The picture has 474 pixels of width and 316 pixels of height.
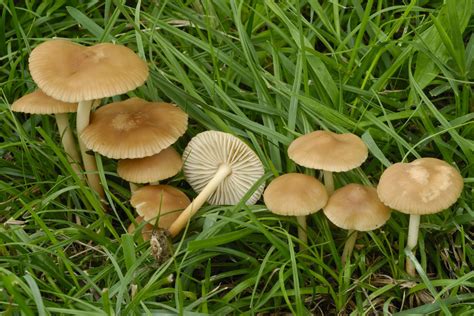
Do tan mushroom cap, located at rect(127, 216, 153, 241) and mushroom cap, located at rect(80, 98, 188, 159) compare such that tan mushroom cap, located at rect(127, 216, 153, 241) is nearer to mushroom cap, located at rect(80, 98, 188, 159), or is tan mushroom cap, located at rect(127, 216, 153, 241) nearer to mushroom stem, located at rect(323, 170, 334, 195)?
mushroom cap, located at rect(80, 98, 188, 159)

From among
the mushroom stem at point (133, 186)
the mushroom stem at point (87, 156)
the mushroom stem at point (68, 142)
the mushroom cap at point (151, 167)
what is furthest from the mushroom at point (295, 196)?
the mushroom stem at point (68, 142)

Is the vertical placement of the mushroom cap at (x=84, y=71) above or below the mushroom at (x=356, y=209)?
above

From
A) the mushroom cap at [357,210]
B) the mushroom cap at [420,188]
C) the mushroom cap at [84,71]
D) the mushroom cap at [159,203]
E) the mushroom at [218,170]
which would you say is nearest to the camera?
the mushroom cap at [420,188]

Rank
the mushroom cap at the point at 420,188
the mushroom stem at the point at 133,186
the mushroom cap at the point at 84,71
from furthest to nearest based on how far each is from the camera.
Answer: the mushroom stem at the point at 133,186
the mushroom cap at the point at 84,71
the mushroom cap at the point at 420,188

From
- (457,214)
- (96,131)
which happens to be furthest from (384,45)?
(96,131)

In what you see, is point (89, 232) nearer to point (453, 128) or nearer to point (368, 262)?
point (368, 262)

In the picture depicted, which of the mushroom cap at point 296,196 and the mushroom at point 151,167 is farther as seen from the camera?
the mushroom at point 151,167

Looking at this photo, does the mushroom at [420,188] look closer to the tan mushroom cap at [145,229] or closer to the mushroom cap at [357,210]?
the mushroom cap at [357,210]
